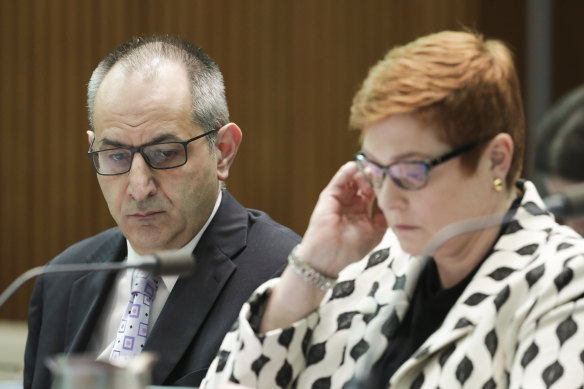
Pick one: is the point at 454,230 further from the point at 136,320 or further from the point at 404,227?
the point at 136,320

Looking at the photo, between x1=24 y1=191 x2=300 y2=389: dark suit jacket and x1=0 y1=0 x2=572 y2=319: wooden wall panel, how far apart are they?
196 cm

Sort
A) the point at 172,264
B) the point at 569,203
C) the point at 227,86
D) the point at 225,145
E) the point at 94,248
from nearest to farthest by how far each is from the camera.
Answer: the point at 569,203, the point at 172,264, the point at 225,145, the point at 94,248, the point at 227,86

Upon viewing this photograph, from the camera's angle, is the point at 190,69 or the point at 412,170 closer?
the point at 412,170

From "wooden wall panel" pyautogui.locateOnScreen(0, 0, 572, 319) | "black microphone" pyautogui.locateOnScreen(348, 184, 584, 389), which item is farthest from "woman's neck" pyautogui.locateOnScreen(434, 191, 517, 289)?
"wooden wall panel" pyautogui.locateOnScreen(0, 0, 572, 319)

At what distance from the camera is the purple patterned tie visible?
95.6 inches

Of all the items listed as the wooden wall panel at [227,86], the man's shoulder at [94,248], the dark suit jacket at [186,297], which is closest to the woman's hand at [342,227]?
the dark suit jacket at [186,297]

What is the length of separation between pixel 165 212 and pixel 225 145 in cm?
29

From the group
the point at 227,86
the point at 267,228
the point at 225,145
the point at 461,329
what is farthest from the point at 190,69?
the point at 227,86

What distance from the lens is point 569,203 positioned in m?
1.41

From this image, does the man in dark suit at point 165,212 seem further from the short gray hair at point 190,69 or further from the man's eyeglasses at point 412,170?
the man's eyeglasses at point 412,170

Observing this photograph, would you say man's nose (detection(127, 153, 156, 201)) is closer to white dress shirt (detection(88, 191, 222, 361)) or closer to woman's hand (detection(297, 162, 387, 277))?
white dress shirt (detection(88, 191, 222, 361))

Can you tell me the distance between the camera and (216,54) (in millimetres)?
4742

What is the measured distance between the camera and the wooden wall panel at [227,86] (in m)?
4.65

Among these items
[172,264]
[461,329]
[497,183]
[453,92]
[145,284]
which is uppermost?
[453,92]
